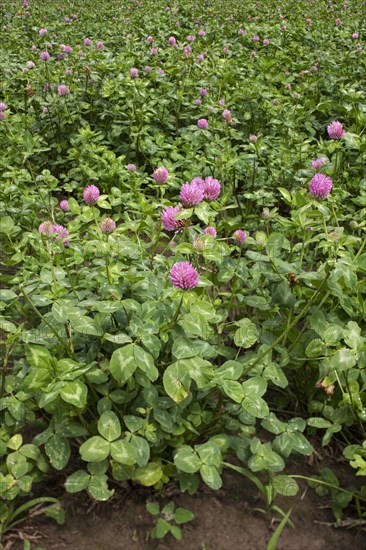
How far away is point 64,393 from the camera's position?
5.19 ft

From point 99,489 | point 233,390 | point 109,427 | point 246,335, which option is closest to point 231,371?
point 233,390

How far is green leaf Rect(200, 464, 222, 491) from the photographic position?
162 centimetres

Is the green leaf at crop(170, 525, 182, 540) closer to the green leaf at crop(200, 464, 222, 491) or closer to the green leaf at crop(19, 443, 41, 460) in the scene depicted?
the green leaf at crop(200, 464, 222, 491)

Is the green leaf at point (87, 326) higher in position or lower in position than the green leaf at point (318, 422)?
higher

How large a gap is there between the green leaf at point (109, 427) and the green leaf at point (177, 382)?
0.19 metres

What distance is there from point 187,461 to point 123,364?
1.18ft

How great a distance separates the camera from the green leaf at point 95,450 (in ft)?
5.16

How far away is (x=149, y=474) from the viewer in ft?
5.65

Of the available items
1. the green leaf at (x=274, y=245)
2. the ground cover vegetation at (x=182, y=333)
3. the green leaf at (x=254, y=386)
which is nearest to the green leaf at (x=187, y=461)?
the ground cover vegetation at (x=182, y=333)

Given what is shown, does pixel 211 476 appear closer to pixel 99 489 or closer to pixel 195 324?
pixel 99 489

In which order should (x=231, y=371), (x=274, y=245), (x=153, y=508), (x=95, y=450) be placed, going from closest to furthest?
(x=95, y=450) < (x=153, y=508) < (x=231, y=371) < (x=274, y=245)

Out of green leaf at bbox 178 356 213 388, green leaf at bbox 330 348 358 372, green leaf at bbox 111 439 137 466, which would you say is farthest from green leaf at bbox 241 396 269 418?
green leaf at bbox 111 439 137 466

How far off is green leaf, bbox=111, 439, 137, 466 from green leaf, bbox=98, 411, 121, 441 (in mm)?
22

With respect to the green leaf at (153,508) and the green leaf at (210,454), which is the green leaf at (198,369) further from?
the green leaf at (153,508)
